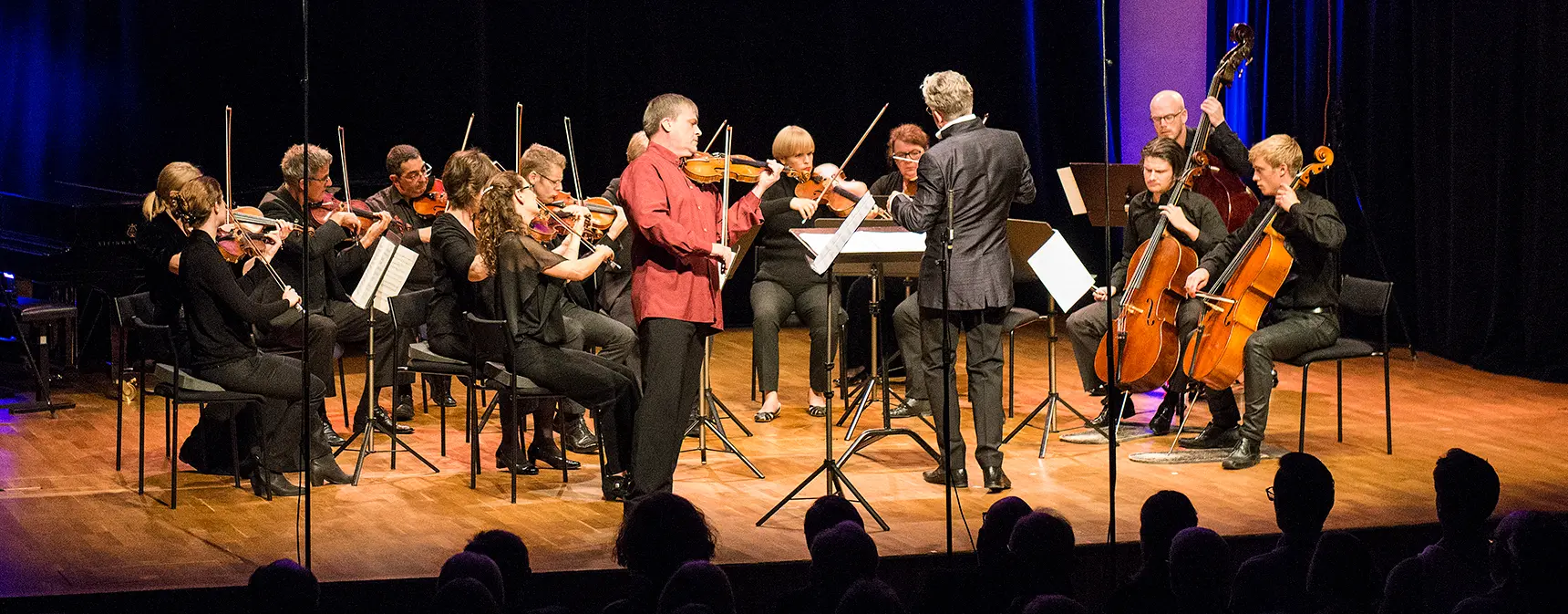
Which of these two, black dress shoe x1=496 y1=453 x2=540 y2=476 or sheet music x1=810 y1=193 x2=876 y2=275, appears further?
black dress shoe x1=496 y1=453 x2=540 y2=476

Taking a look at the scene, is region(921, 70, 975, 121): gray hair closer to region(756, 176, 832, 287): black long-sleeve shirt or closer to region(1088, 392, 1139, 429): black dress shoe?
region(1088, 392, 1139, 429): black dress shoe

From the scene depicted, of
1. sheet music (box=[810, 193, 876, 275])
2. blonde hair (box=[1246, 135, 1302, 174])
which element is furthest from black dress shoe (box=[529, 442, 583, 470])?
blonde hair (box=[1246, 135, 1302, 174])

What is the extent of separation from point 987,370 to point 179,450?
10.3ft

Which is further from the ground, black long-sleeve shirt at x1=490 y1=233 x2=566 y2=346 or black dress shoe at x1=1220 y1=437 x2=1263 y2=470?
black long-sleeve shirt at x1=490 y1=233 x2=566 y2=346

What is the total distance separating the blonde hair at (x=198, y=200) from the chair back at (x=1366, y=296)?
4264 mm

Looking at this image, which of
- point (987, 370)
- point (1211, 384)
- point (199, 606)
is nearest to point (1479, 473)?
point (987, 370)

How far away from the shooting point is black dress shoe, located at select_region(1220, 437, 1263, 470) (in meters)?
5.46

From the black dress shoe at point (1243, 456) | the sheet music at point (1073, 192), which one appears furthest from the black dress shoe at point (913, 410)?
the black dress shoe at point (1243, 456)

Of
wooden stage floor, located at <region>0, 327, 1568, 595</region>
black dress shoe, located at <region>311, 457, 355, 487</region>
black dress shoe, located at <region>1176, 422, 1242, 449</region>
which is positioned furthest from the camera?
black dress shoe, located at <region>1176, 422, 1242, 449</region>

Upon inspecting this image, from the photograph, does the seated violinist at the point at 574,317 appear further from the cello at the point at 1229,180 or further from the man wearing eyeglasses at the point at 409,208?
the cello at the point at 1229,180

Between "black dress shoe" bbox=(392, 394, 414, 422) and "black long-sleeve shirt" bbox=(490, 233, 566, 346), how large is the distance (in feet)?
5.51

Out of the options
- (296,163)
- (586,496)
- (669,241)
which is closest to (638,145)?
(296,163)

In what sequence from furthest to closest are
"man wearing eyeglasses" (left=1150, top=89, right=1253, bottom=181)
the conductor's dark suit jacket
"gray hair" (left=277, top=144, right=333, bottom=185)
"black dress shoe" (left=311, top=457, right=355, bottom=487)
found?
"man wearing eyeglasses" (left=1150, top=89, right=1253, bottom=181) → "gray hair" (left=277, top=144, right=333, bottom=185) → "black dress shoe" (left=311, top=457, right=355, bottom=487) → the conductor's dark suit jacket

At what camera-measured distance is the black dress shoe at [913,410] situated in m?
6.61
